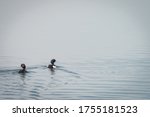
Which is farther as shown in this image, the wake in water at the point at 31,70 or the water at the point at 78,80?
the wake in water at the point at 31,70

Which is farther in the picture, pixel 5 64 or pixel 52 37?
pixel 52 37

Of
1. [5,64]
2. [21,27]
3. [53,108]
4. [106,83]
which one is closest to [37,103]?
[53,108]

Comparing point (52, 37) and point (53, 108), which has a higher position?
point (52, 37)

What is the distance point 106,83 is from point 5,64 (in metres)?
2.32

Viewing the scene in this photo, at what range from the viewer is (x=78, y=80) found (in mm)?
7945

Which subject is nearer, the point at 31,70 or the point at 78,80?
the point at 78,80

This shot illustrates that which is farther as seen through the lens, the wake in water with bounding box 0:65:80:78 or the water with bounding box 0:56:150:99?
the wake in water with bounding box 0:65:80:78

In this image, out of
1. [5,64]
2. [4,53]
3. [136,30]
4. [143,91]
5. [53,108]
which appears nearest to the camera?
[53,108]

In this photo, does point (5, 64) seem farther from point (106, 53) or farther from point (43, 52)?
point (106, 53)

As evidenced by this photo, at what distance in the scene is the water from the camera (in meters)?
7.16

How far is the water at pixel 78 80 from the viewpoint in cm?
716

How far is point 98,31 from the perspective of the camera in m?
12.8

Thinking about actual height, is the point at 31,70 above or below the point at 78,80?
above

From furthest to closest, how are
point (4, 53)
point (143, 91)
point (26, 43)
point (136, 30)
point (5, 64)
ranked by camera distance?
point (136, 30) < point (26, 43) < point (4, 53) < point (5, 64) < point (143, 91)
